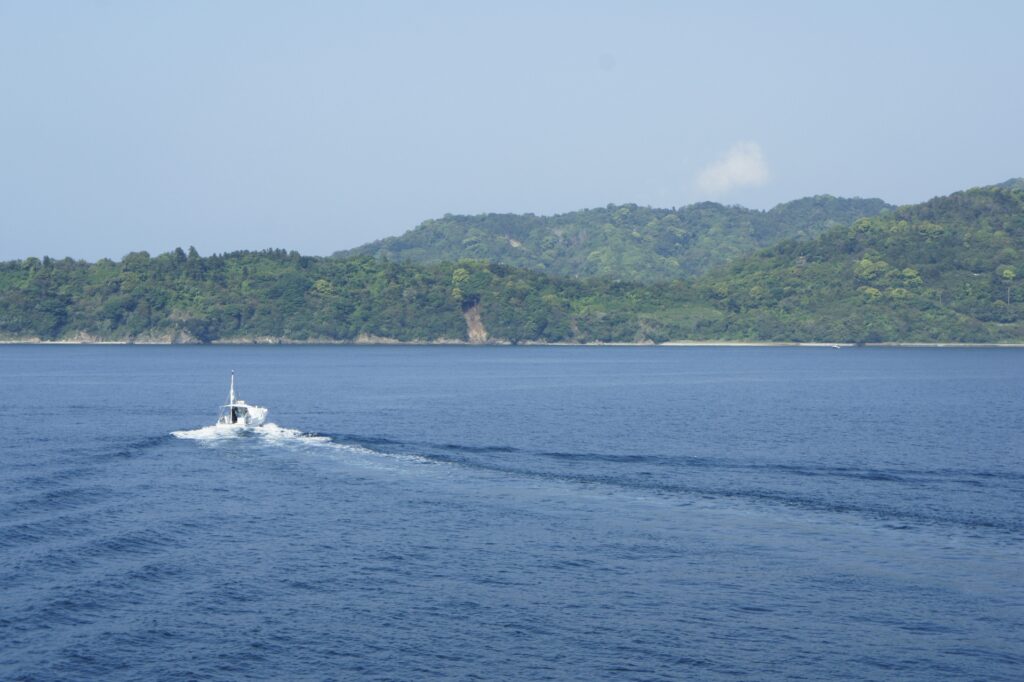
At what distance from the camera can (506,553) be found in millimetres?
57312

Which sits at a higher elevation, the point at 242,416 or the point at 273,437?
the point at 242,416

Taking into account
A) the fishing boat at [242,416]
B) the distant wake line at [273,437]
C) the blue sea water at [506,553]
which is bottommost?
the blue sea water at [506,553]

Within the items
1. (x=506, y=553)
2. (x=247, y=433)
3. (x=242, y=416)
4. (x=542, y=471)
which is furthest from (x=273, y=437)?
(x=506, y=553)

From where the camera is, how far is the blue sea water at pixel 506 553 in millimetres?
42938

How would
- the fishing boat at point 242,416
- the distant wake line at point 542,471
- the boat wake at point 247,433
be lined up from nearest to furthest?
the distant wake line at point 542,471 < the boat wake at point 247,433 < the fishing boat at point 242,416

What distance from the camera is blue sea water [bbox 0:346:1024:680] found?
141 ft

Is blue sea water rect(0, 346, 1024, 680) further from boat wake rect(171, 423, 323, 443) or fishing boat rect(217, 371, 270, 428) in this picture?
fishing boat rect(217, 371, 270, 428)

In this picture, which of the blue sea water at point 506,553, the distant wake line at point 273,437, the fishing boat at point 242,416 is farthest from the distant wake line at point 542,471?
the fishing boat at point 242,416

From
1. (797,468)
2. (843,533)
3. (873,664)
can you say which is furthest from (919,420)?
(873,664)

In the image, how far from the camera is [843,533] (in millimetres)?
60594

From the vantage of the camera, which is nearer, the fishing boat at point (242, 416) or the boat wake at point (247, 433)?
the boat wake at point (247, 433)

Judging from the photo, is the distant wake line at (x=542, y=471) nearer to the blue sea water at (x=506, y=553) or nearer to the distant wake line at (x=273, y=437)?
the distant wake line at (x=273, y=437)

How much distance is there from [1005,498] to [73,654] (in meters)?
56.5

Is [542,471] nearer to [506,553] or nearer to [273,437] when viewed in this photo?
[506,553]
